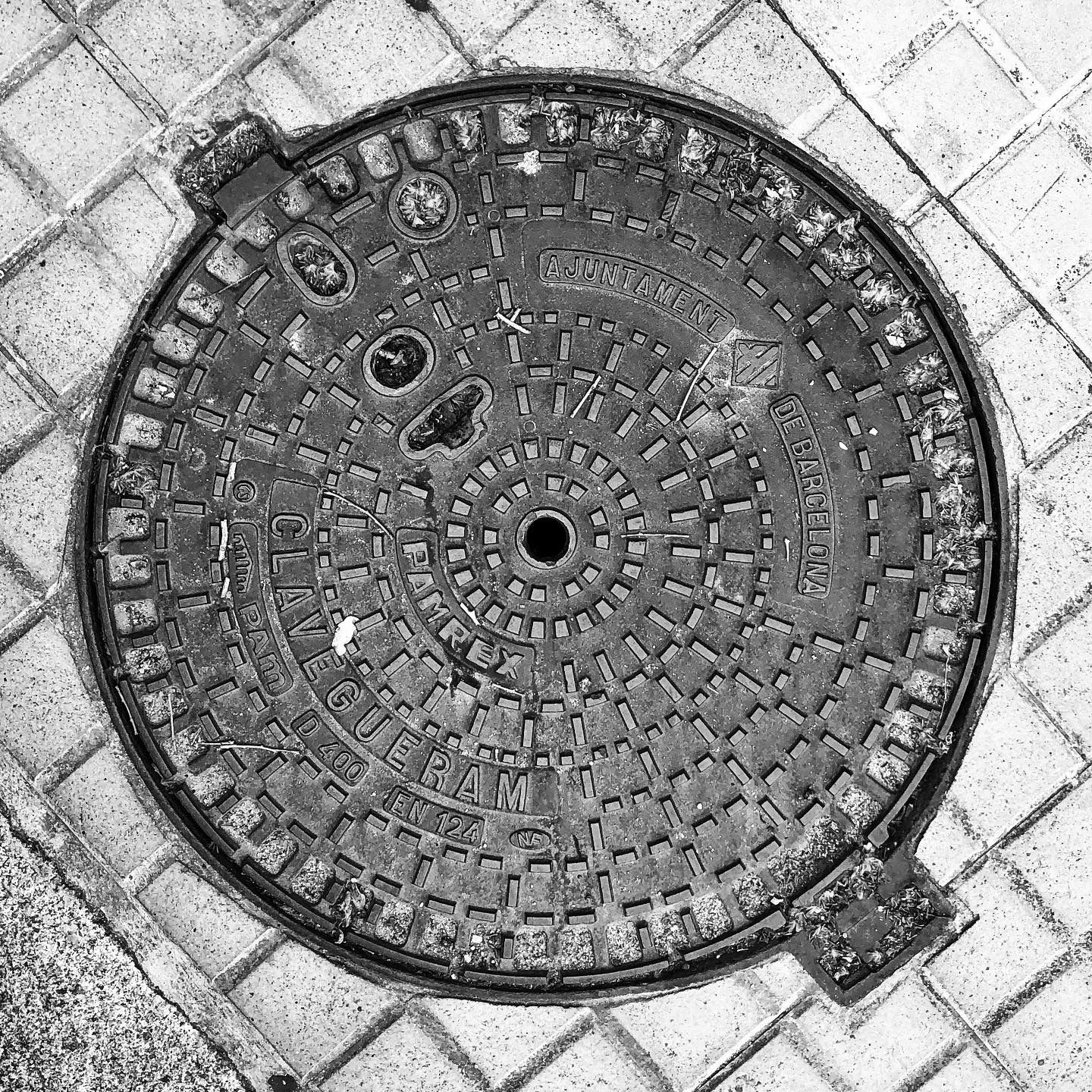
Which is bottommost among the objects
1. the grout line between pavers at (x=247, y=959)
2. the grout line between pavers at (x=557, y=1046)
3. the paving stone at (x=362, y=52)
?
the grout line between pavers at (x=557, y=1046)

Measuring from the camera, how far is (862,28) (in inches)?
108

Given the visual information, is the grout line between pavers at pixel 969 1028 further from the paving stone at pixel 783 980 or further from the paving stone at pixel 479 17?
the paving stone at pixel 479 17

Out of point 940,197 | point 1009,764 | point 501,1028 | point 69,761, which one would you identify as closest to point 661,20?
point 940,197

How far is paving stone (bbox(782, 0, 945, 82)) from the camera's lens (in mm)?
2754

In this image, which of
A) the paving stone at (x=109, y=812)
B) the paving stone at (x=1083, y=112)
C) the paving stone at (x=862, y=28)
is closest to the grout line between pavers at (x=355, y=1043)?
the paving stone at (x=109, y=812)

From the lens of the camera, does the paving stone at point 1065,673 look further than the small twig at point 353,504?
Yes

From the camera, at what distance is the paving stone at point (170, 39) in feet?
8.91

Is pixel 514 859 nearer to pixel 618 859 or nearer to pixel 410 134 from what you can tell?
pixel 618 859

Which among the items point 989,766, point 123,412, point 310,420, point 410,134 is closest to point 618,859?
point 989,766

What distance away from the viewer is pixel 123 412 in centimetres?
273

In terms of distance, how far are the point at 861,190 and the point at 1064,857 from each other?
2416 mm

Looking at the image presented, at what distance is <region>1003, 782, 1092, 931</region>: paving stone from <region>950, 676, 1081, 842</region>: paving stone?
0.26 feet

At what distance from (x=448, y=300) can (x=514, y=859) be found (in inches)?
74.2

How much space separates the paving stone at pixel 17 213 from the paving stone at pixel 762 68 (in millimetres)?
2262
